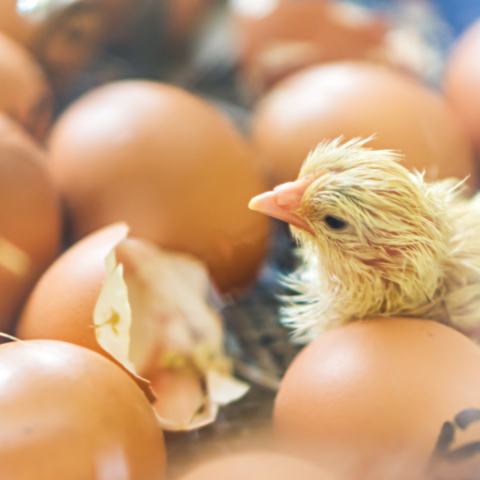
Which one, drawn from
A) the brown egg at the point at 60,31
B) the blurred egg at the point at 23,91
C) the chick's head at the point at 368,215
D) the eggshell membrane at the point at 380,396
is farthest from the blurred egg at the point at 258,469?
the brown egg at the point at 60,31

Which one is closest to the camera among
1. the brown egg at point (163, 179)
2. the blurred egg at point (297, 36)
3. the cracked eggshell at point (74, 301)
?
the cracked eggshell at point (74, 301)

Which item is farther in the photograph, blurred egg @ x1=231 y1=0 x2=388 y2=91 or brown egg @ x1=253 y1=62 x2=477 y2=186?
blurred egg @ x1=231 y1=0 x2=388 y2=91

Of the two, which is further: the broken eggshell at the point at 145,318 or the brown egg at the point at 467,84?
the brown egg at the point at 467,84

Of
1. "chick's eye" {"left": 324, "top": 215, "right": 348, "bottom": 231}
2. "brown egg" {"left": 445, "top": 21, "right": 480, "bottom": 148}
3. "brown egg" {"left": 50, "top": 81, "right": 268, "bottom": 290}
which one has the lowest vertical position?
"brown egg" {"left": 50, "top": 81, "right": 268, "bottom": 290}

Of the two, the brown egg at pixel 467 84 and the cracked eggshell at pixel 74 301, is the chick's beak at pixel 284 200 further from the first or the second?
the brown egg at pixel 467 84

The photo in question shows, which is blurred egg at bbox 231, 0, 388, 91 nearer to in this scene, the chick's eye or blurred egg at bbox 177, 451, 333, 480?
the chick's eye

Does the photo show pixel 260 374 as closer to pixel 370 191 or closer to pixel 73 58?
pixel 370 191

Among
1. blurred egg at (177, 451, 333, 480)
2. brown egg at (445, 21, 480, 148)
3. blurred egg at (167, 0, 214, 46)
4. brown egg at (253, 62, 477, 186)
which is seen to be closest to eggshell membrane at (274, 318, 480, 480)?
blurred egg at (177, 451, 333, 480)
